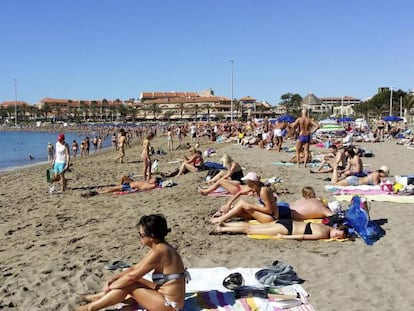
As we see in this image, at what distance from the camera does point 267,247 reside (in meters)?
5.13

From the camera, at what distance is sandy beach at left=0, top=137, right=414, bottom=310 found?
151 inches

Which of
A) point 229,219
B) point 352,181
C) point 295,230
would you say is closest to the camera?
point 295,230

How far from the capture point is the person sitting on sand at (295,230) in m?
5.34

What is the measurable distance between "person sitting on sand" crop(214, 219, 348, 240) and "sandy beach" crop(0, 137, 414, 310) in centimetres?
12

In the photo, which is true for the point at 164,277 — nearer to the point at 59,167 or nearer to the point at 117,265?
the point at 117,265

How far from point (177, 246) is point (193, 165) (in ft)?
19.3

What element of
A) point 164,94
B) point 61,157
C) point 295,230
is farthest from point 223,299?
point 164,94

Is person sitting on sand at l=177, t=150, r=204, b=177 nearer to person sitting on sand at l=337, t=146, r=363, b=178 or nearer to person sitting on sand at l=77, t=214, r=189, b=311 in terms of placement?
person sitting on sand at l=337, t=146, r=363, b=178

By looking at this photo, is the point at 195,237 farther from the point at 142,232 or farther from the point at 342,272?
the point at 142,232

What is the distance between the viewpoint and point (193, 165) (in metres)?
11.1

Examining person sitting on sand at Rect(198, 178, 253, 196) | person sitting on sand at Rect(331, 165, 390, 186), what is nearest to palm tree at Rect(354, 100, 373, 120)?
person sitting on sand at Rect(331, 165, 390, 186)

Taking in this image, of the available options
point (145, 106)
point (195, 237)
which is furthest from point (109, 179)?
point (145, 106)

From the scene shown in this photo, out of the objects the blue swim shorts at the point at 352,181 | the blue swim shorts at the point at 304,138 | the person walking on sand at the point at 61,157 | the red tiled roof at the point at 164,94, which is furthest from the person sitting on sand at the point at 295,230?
the red tiled roof at the point at 164,94

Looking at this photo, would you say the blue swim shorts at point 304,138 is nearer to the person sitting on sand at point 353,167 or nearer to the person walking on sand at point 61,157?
the person sitting on sand at point 353,167
